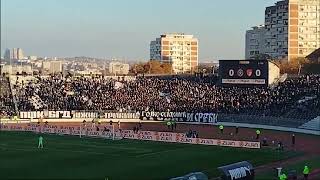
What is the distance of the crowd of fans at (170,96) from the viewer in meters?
77.7

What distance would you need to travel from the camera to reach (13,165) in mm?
39812

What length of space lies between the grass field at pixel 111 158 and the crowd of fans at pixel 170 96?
2708 cm

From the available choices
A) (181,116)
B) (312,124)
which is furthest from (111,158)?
(181,116)

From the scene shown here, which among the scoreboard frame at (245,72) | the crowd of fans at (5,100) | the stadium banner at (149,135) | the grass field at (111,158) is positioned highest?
the scoreboard frame at (245,72)

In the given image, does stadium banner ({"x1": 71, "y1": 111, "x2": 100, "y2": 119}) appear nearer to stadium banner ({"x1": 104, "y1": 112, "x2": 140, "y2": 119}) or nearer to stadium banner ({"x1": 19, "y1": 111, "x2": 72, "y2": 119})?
stadium banner ({"x1": 19, "y1": 111, "x2": 72, "y2": 119})

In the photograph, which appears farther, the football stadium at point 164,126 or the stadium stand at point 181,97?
the stadium stand at point 181,97

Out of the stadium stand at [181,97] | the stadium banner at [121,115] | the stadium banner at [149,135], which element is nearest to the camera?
the stadium banner at [149,135]

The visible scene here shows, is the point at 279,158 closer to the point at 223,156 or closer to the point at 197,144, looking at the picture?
the point at 223,156

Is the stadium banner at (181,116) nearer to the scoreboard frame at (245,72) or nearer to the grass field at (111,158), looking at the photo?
the scoreboard frame at (245,72)

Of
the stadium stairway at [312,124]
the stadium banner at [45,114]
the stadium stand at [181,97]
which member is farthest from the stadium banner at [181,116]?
the stadium stairway at [312,124]

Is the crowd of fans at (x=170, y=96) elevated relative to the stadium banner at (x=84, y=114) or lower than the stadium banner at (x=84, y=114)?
elevated

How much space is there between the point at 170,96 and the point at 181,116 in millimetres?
8397

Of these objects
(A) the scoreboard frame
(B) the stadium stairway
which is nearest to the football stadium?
(B) the stadium stairway

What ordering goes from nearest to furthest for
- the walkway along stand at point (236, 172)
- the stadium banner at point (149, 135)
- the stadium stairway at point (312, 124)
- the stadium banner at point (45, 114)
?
the walkway along stand at point (236, 172)
the stadium banner at point (149, 135)
the stadium stairway at point (312, 124)
the stadium banner at point (45, 114)
